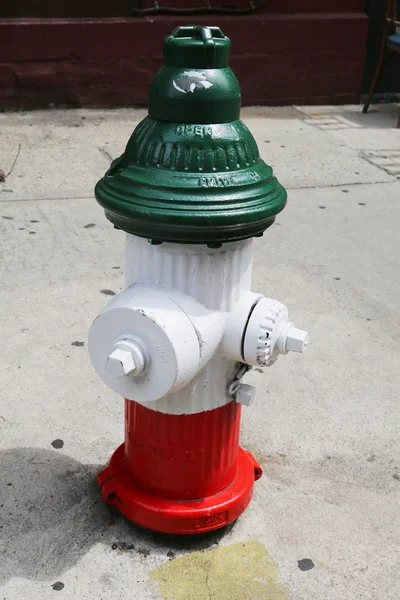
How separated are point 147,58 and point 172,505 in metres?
5.46

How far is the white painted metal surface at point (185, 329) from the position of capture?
1991 millimetres

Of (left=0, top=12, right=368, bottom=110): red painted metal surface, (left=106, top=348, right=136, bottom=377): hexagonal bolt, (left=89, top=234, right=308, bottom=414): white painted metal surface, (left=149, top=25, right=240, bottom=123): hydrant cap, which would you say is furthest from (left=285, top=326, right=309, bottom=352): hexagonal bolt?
(left=0, top=12, right=368, bottom=110): red painted metal surface

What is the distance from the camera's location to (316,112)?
751 cm

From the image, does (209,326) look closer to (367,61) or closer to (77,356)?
(77,356)

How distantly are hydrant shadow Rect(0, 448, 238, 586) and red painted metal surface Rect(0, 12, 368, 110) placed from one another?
15.9ft

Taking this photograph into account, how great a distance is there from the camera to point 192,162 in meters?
1.96

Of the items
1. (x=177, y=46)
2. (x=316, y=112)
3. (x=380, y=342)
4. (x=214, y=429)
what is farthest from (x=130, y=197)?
(x=316, y=112)

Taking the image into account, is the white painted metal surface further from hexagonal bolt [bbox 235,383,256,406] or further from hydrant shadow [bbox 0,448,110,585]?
hydrant shadow [bbox 0,448,110,585]

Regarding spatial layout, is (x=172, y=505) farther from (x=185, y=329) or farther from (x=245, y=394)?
(x=185, y=329)

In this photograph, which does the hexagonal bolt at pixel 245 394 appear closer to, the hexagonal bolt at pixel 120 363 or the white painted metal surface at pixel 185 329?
the white painted metal surface at pixel 185 329

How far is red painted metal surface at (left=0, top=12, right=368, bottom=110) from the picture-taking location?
6672 millimetres

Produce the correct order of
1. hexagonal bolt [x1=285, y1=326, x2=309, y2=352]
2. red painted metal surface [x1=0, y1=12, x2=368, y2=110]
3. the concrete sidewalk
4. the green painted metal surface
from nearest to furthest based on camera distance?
1. the green painted metal surface
2. hexagonal bolt [x1=285, y1=326, x2=309, y2=352]
3. the concrete sidewalk
4. red painted metal surface [x1=0, y1=12, x2=368, y2=110]

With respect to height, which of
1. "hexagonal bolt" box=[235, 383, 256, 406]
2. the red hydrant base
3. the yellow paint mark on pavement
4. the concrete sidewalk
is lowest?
the concrete sidewalk

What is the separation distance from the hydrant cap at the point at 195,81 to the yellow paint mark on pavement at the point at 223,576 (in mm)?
1286
